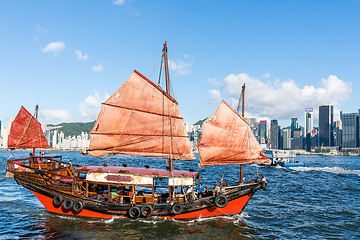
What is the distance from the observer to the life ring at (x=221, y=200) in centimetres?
1805

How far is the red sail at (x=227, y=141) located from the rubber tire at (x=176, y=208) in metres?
5.79

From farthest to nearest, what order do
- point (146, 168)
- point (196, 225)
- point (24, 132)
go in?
point (24, 132)
point (146, 168)
point (196, 225)

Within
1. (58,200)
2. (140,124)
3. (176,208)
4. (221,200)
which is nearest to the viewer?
(176,208)

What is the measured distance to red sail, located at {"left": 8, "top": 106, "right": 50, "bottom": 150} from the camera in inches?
1108

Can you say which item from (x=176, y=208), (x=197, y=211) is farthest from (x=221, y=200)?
(x=176, y=208)

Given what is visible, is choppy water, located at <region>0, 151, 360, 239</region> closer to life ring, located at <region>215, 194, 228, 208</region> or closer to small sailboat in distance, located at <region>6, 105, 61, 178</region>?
life ring, located at <region>215, 194, 228, 208</region>

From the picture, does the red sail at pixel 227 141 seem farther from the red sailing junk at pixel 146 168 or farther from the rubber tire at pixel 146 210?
the rubber tire at pixel 146 210

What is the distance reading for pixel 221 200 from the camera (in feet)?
59.7

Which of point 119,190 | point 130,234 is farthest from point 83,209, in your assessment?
point 130,234

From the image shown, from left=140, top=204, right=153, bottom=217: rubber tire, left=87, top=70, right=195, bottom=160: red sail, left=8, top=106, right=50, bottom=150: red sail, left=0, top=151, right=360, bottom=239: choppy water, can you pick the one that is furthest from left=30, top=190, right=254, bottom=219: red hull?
left=8, top=106, right=50, bottom=150: red sail

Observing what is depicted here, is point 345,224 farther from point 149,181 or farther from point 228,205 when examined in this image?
point 149,181

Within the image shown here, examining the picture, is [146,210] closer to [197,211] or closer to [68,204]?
[197,211]

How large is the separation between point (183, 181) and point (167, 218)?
2727mm

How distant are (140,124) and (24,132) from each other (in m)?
15.2
